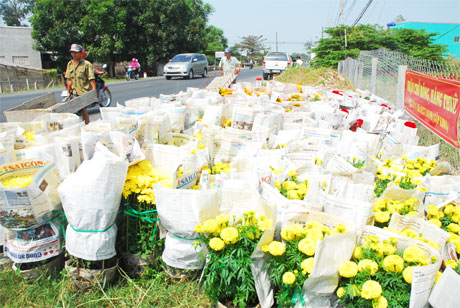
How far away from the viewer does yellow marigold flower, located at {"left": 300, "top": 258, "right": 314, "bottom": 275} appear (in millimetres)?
1537

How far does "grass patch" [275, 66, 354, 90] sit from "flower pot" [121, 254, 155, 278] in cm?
986

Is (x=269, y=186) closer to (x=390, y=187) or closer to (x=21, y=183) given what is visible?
(x=390, y=187)

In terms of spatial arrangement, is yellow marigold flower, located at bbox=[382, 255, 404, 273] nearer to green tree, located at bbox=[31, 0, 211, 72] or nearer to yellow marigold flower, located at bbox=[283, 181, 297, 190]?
yellow marigold flower, located at bbox=[283, 181, 297, 190]

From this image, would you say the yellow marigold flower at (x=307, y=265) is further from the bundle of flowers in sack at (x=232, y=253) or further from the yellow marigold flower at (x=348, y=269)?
the bundle of flowers in sack at (x=232, y=253)

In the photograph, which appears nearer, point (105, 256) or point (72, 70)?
point (105, 256)

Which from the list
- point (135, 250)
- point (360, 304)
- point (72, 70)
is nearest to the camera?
point (360, 304)

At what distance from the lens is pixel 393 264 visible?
1498 mm

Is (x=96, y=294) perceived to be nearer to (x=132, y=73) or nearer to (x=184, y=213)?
(x=184, y=213)

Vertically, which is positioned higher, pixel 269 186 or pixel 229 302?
pixel 269 186

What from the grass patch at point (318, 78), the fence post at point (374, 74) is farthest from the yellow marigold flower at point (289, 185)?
the grass patch at point (318, 78)

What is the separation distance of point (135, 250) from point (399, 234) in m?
1.53

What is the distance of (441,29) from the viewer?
121 ft

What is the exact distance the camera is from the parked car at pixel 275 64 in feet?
65.0

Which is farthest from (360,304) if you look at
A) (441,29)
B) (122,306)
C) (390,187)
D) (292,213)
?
(441,29)
